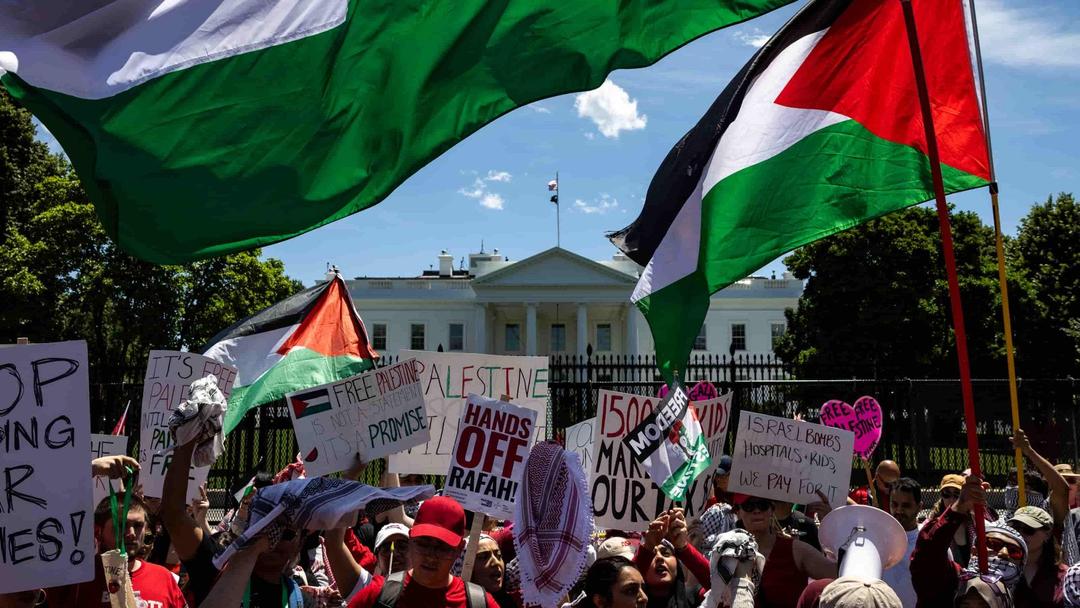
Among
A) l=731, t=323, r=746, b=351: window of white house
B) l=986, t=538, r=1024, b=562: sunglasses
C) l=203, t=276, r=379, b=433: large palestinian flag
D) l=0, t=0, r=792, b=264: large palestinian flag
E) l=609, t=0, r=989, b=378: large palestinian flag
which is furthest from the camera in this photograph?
l=731, t=323, r=746, b=351: window of white house

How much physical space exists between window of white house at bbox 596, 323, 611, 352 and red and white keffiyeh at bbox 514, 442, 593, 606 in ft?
213

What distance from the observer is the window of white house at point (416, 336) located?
70.5 metres

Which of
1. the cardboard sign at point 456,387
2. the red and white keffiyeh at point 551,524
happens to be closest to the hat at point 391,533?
the red and white keffiyeh at point 551,524

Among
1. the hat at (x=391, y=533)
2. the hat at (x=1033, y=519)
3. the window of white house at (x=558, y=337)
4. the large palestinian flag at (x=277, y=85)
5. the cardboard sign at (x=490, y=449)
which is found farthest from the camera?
the window of white house at (x=558, y=337)

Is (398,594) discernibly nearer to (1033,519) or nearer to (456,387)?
(1033,519)

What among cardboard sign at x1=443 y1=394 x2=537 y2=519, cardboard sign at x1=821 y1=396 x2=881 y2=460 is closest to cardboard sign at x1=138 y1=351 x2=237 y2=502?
cardboard sign at x1=443 y1=394 x2=537 y2=519

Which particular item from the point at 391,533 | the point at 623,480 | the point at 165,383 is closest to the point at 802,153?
the point at 623,480

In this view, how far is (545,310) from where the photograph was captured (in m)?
69.4

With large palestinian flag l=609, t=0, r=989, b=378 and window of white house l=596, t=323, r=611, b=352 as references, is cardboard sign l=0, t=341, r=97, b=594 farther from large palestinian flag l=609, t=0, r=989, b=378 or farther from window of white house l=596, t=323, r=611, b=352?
window of white house l=596, t=323, r=611, b=352

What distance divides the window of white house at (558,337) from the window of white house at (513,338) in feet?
7.96

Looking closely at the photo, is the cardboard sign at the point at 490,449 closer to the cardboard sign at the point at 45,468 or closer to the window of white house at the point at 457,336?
the cardboard sign at the point at 45,468

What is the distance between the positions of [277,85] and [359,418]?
2481 millimetres

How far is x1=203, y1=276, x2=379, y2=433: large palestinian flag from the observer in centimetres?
848

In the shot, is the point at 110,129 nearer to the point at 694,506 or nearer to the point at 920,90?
the point at 920,90
